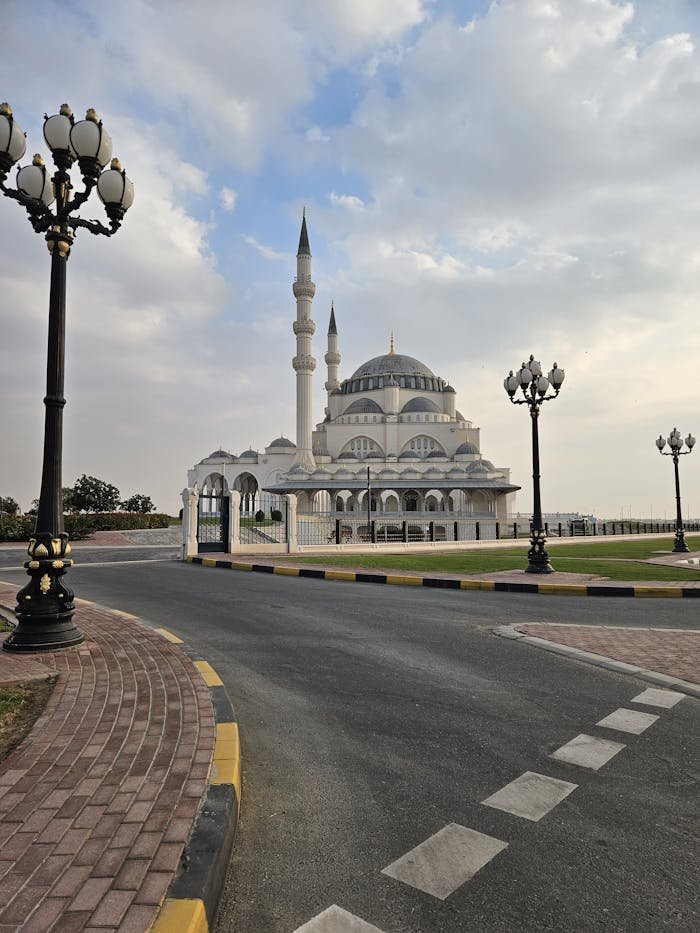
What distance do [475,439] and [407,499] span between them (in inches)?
547

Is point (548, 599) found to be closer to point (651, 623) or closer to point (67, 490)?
point (651, 623)

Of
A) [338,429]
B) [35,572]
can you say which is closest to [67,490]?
[338,429]

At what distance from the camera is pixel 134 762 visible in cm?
329

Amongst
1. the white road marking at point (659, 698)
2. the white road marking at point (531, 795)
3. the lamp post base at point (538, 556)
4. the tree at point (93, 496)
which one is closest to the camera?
the white road marking at point (531, 795)

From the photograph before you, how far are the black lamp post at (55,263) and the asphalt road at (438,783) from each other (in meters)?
1.62

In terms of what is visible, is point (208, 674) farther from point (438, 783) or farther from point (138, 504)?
point (138, 504)

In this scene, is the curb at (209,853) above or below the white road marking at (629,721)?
above

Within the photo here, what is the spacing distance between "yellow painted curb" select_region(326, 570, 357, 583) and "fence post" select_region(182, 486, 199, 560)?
7213 mm

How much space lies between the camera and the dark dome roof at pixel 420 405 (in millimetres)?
79688

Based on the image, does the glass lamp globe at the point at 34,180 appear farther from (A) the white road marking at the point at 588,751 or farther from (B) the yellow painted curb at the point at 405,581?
(B) the yellow painted curb at the point at 405,581

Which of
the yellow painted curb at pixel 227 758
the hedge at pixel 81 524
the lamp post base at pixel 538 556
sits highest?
the hedge at pixel 81 524

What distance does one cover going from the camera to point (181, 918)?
206 cm

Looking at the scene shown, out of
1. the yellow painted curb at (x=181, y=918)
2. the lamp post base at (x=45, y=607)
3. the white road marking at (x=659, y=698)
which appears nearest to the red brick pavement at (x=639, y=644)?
the white road marking at (x=659, y=698)

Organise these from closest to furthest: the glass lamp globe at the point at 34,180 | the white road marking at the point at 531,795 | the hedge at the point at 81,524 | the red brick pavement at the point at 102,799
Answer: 1. the red brick pavement at the point at 102,799
2. the white road marking at the point at 531,795
3. the glass lamp globe at the point at 34,180
4. the hedge at the point at 81,524
